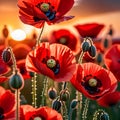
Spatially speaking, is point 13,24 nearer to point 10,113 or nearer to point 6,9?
point 6,9

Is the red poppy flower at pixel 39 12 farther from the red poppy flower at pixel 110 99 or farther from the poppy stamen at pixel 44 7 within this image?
the red poppy flower at pixel 110 99

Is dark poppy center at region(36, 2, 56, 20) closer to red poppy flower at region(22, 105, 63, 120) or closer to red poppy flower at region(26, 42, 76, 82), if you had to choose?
red poppy flower at region(26, 42, 76, 82)

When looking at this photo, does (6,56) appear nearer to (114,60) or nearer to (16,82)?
(16,82)

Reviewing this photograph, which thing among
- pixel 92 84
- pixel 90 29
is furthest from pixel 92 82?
pixel 90 29

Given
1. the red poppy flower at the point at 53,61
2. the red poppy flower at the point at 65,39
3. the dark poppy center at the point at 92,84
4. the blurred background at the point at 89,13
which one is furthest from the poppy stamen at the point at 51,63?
the blurred background at the point at 89,13

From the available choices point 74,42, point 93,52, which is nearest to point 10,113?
point 93,52

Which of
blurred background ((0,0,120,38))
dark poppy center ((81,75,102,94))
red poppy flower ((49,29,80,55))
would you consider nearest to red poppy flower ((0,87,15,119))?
dark poppy center ((81,75,102,94))
